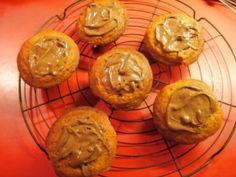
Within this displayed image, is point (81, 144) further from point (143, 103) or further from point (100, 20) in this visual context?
point (100, 20)

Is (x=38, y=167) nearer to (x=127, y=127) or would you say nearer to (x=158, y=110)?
(x=127, y=127)

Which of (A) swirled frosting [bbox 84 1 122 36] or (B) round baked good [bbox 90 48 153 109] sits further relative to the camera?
(A) swirled frosting [bbox 84 1 122 36]

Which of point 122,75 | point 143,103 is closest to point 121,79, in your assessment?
point 122,75

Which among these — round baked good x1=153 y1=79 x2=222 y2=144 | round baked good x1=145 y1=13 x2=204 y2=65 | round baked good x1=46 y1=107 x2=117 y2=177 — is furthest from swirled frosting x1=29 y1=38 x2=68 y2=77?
round baked good x1=153 y1=79 x2=222 y2=144

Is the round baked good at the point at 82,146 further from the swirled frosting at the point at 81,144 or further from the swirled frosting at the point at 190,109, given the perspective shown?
the swirled frosting at the point at 190,109

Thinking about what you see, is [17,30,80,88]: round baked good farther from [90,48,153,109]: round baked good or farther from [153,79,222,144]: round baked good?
[153,79,222,144]: round baked good

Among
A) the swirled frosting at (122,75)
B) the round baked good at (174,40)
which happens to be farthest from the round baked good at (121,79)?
the round baked good at (174,40)

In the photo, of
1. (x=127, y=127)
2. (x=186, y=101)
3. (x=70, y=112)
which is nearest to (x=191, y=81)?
(x=186, y=101)
